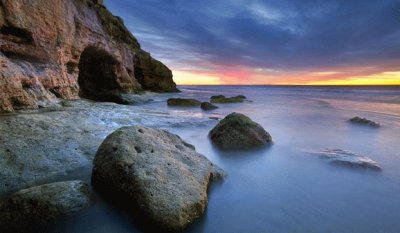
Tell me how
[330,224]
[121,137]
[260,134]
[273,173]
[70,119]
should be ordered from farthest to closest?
[260,134] → [70,119] → [273,173] → [121,137] → [330,224]

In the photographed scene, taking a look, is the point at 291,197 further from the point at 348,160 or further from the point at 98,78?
the point at 98,78

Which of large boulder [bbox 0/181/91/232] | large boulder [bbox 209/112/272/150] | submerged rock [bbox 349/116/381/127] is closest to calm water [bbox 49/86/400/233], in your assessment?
large boulder [bbox 0/181/91/232]

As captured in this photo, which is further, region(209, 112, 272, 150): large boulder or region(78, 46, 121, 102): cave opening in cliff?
region(78, 46, 121, 102): cave opening in cliff

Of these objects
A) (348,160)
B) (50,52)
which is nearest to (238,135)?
(348,160)

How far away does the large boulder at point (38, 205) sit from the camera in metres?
2.95

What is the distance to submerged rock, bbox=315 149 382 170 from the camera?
5504 millimetres

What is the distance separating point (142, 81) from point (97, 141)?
2651cm

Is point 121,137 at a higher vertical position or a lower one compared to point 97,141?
higher

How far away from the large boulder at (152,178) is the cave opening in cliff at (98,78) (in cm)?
1630

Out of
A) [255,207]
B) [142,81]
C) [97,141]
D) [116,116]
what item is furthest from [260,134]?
[142,81]

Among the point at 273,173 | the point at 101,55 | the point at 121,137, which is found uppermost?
the point at 101,55

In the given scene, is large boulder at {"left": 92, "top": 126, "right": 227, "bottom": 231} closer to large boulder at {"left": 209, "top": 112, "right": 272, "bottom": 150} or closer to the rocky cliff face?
large boulder at {"left": 209, "top": 112, "right": 272, "bottom": 150}

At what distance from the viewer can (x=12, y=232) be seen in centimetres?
287

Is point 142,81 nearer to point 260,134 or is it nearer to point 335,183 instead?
point 260,134
